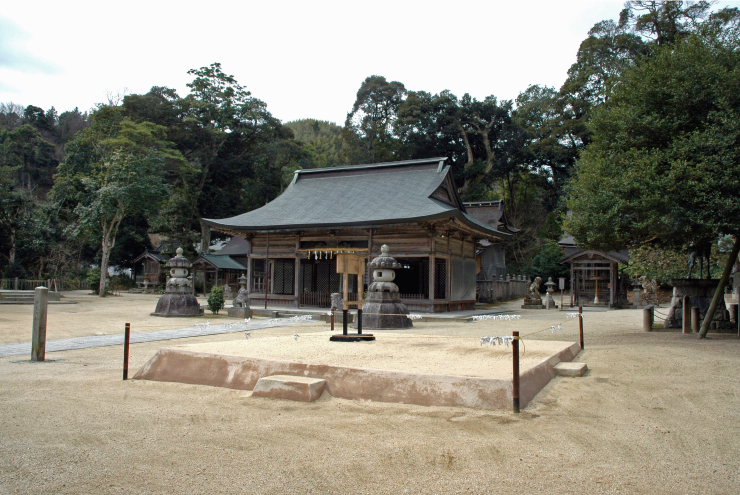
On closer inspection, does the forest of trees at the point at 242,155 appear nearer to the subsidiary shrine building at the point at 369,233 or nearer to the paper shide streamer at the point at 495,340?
the subsidiary shrine building at the point at 369,233

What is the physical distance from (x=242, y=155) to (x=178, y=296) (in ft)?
91.7

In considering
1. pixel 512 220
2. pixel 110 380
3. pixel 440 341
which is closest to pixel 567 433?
pixel 440 341

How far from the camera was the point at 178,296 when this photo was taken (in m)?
17.8

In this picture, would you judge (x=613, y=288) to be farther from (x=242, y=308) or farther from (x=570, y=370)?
(x=570, y=370)

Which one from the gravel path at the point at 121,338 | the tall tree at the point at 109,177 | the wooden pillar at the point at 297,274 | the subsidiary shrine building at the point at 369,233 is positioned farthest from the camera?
the tall tree at the point at 109,177

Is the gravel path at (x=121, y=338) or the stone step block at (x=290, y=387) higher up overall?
the stone step block at (x=290, y=387)

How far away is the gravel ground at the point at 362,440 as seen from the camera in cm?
353

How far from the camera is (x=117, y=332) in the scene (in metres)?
13.0

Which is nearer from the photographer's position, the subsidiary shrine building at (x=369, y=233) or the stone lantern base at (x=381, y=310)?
the stone lantern base at (x=381, y=310)

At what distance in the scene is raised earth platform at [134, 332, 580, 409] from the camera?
544 cm

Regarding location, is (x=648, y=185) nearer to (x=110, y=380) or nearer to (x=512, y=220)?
(x=110, y=380)

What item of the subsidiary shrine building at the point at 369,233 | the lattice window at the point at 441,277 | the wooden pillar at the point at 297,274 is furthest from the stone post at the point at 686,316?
the wooden pillar at the point at 297,274

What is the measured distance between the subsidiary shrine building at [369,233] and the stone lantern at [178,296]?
3.47 meters

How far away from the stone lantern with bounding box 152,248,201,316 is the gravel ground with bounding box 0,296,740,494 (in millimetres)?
10791
